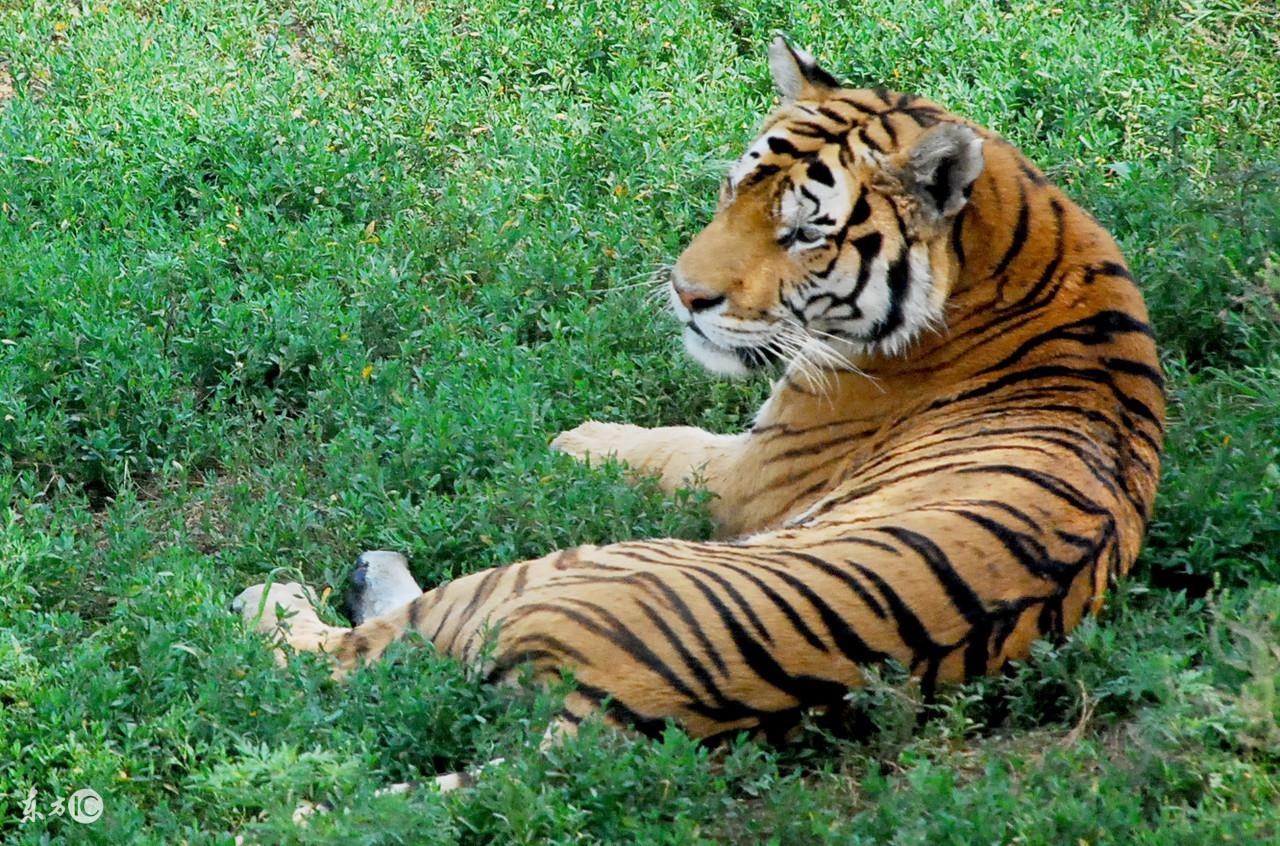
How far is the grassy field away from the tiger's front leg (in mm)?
108

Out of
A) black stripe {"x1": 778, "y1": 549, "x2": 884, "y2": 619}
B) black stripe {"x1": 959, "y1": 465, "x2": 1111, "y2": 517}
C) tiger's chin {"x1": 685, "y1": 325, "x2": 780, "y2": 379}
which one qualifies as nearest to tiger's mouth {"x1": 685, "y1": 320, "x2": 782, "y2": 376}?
tiger's chin {"x1": 685, "y1": 325, "x2": 780, "y2": 379}

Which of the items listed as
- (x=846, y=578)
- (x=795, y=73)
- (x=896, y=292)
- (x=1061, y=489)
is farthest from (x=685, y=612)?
(x=795, y=73)

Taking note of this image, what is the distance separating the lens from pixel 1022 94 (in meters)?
6.64

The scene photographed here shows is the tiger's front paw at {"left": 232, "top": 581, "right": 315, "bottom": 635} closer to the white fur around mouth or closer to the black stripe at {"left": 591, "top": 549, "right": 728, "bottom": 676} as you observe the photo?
the black stripe at {"left": 591, "top": 549, "right": 728, "bottom": 676}

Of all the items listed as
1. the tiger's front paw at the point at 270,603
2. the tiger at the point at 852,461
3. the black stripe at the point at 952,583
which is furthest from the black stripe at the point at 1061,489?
the tiger's front paw at the point at 270,603

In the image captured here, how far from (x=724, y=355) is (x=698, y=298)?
0.20 meters

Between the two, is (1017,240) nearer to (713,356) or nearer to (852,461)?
(852,461)

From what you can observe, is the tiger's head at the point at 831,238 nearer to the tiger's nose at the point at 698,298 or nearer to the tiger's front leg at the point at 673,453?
the tiger's nose at the point at 698,298

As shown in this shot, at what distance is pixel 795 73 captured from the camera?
4.72m

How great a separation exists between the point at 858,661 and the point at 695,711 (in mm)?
366

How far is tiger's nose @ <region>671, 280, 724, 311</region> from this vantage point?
444 centimetres

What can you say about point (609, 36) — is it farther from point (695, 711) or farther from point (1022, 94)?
point (695, 711)

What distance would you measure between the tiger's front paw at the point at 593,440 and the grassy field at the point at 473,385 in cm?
14

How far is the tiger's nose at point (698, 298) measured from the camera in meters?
4.44
